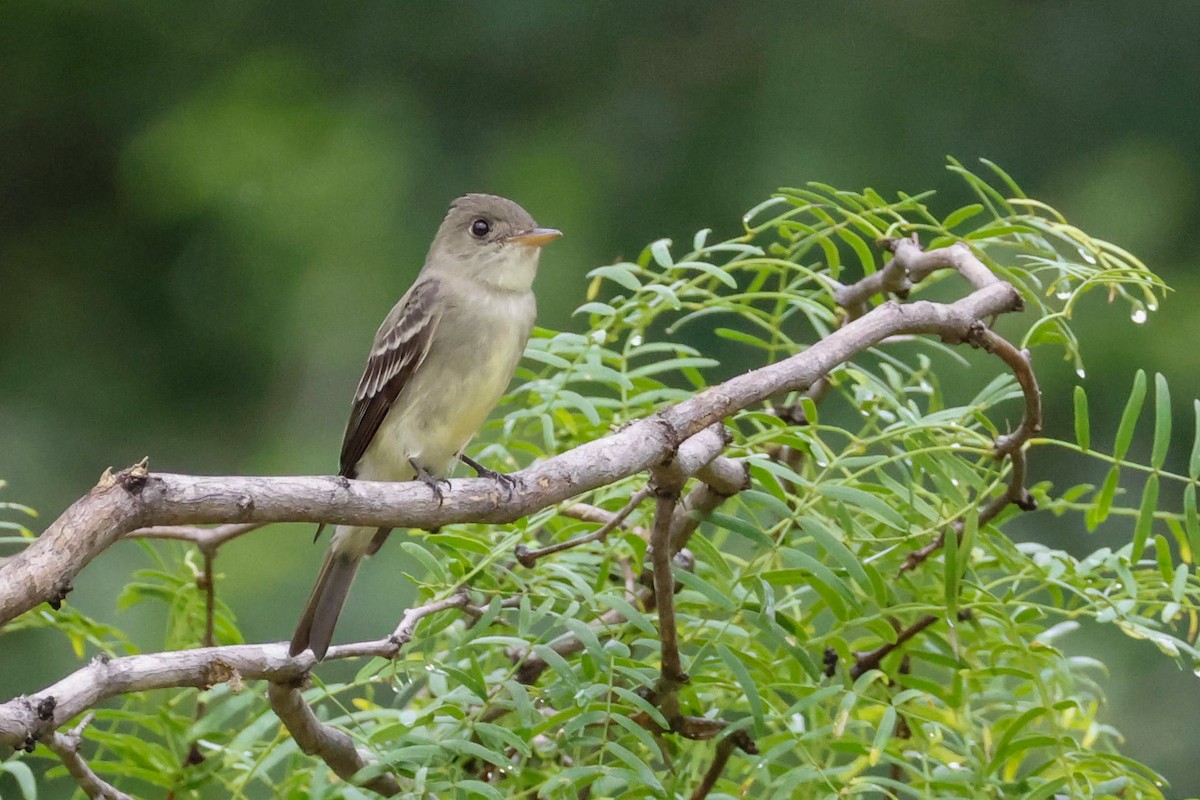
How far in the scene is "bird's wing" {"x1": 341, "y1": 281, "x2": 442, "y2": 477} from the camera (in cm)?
225

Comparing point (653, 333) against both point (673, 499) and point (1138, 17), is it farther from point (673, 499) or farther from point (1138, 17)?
point (673, 499)

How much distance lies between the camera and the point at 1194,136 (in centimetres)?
480

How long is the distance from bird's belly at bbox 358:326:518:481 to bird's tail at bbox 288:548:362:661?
0.68 ft

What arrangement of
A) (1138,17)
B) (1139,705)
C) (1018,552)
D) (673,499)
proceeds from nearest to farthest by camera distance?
(673,499), (1018,552), (1139,705), (1138,17)

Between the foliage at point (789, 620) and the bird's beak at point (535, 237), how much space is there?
1.92 ft

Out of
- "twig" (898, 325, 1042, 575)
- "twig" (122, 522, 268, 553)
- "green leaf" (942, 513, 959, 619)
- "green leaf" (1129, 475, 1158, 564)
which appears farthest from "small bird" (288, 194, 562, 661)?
"green leaf" (1129, 475, 1158, 564)

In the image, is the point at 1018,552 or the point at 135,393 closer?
the point at 1018,552

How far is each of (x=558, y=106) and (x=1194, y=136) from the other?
2090 millimetres

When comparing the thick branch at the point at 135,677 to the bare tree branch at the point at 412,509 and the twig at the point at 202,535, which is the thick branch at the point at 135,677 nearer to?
the bare tree branch at the point at 412,509

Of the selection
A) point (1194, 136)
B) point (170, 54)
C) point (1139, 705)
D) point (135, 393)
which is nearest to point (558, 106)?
point (170, 54)

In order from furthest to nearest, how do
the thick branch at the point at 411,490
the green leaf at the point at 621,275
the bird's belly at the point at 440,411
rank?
the bird's belly at the point at 440,411
the green leaf at the point at 621,275
the thick branch at the point at 411,490

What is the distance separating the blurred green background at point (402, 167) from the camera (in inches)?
171

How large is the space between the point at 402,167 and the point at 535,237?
2417 millimetres

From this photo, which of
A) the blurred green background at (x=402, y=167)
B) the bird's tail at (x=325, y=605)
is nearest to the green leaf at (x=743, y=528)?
the bird's tail at (x=325, y=605)
